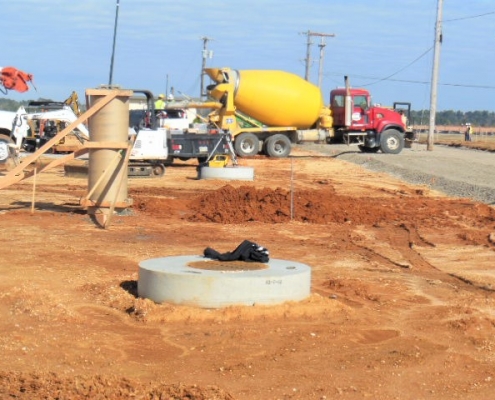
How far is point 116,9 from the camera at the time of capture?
25.0 m

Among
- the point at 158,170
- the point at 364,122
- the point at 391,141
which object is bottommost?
the point at 158,170

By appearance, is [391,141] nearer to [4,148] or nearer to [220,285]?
[4,148]

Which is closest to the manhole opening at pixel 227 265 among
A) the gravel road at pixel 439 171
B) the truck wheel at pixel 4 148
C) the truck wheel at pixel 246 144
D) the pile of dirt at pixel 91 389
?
the pile of dirt at pixel 91 389

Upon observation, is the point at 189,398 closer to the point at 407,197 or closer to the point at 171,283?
the point at 171,283

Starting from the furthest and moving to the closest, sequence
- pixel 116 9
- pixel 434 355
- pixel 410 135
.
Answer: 1. pixel 410 135
2. pixel 116 9
3. pixel 434 355

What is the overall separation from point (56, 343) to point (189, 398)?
6.30ft

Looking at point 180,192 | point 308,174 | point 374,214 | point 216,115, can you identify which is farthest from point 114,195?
point 216,115

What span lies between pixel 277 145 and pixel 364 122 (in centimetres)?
468

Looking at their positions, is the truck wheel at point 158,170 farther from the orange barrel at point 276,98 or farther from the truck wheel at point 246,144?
the truck wheel at point 246,144

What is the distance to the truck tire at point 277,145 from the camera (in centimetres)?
4106

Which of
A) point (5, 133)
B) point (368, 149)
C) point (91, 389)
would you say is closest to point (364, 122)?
point (368, 149)

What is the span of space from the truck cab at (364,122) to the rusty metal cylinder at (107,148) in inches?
1040

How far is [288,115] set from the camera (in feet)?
132

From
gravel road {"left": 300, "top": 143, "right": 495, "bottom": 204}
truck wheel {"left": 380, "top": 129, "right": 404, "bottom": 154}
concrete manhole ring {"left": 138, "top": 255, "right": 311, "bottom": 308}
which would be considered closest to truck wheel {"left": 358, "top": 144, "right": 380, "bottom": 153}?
gravel road {"left": 300, "top": 143, "right": 495, "bottom": 204}
